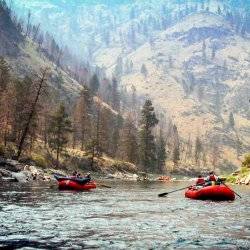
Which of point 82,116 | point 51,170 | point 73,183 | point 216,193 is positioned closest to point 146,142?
point 82,116

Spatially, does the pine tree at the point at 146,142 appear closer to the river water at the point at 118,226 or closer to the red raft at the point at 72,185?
the red raft at the point at 72,185

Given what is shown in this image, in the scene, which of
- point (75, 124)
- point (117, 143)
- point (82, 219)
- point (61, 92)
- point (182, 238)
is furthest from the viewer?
point (61, 92)

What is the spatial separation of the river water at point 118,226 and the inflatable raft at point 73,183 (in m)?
13.7

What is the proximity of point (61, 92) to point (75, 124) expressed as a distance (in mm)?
64956

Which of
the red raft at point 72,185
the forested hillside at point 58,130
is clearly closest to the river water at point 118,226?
the red raft at point 72,185

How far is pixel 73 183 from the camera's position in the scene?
149ft

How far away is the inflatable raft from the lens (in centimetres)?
4466

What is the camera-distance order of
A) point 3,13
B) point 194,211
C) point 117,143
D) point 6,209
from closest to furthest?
point 6,209 < point 194,211 < point 117,143 < point 3,13

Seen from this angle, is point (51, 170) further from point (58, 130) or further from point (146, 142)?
point (146, 142)

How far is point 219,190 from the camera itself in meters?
37.4

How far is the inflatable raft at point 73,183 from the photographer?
44656 mm

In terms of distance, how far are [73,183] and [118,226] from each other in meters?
25.0

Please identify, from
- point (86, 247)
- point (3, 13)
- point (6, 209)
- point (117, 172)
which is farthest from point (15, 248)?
point (3, 13)

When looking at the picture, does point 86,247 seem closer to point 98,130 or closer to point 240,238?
point 240,238
